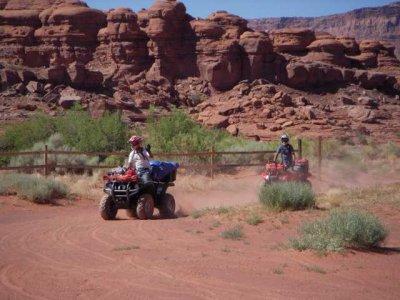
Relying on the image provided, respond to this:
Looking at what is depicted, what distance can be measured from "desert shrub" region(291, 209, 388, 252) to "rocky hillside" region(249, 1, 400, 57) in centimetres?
15827

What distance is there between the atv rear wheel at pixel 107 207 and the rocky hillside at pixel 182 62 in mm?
45657

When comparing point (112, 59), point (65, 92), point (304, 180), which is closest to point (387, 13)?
point (112, 59)

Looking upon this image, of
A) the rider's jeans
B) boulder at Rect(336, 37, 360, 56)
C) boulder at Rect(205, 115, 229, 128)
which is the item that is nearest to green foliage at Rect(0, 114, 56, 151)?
the rider's jeans

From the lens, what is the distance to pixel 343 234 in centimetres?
930

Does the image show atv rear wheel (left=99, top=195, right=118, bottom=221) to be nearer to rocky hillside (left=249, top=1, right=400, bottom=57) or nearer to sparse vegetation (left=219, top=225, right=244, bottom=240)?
sparse vegetation (left=219, top=225, right=244, bottom=240)

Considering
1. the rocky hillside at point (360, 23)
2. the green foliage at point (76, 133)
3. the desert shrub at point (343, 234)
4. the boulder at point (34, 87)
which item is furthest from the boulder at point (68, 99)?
the rocky hillside at point (360, 23)

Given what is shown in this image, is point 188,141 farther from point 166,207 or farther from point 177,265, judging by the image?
point 177,265

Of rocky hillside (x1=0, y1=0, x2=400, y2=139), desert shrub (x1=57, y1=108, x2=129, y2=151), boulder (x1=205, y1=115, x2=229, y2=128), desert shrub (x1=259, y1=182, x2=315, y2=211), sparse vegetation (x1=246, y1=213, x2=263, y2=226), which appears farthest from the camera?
rocky hillside (x1=0, y1=0, x2=400, y2=139)

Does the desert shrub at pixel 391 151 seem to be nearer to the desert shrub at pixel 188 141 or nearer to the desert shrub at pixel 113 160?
the desert shrub at pixel 188 141

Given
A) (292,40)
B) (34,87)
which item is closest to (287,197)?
(34,87)

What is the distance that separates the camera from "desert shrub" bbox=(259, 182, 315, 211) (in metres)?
13.2

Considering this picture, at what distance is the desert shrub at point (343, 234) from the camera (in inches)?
356

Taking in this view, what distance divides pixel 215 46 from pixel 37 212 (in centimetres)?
5516

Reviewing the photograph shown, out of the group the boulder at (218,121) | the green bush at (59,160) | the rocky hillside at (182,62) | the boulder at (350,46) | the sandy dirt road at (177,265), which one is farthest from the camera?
the boulder at (350,46)
